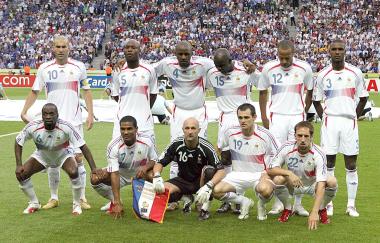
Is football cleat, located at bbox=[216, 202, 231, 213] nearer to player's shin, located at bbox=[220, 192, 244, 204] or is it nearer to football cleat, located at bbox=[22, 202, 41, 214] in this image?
player's shin, located at bbox=[220, 192, 244, 204]

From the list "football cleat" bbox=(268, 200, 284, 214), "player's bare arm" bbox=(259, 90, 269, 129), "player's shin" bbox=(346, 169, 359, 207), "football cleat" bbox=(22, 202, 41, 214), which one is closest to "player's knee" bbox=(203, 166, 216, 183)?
"football cleat" bbox=(268, 200, 284, 214)

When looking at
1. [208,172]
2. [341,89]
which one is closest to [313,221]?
[208,172]

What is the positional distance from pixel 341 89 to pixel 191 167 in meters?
2.01

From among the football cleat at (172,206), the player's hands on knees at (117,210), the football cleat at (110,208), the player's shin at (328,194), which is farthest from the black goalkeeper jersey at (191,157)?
the player's shin at (328,194)

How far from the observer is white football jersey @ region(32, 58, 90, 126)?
349 inches

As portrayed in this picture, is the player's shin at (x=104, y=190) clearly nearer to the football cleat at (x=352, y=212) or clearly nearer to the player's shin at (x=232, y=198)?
the player's shin at (x=232, y=198)

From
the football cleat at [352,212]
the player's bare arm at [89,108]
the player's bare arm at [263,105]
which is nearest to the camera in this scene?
the football cleat at [352,212]

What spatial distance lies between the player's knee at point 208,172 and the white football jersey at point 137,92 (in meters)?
1.39

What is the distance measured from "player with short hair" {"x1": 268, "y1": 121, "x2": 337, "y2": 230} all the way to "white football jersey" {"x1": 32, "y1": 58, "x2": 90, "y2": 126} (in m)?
2.80

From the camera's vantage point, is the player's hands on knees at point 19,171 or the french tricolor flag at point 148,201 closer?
the french tricolor flag at point 148,201

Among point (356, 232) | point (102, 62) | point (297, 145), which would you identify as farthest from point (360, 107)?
point (102, 62)

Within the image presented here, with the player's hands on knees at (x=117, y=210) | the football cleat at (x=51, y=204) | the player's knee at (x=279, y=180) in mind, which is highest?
the player's knee at (x=279, y=180)

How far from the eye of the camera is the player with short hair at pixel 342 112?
8.13m

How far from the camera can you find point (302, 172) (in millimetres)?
7789
